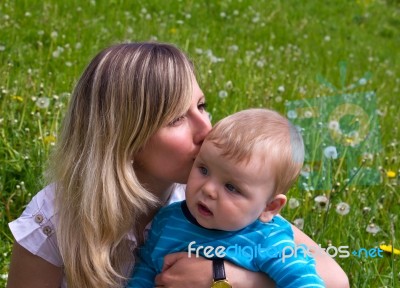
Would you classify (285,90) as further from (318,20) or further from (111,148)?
(318,20)

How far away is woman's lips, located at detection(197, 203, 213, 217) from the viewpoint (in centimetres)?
211

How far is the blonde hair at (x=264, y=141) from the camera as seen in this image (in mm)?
2061

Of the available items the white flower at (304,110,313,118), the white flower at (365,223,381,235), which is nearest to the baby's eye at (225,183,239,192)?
the white flower at (365,223,381,235)

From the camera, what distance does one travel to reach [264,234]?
2.14 m

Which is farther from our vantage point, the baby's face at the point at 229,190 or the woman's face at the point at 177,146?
the woman's face at the point at 177,146

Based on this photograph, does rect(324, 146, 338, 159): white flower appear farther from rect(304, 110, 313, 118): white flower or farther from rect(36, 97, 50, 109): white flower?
rect(36, 97, 50, 109): white flower

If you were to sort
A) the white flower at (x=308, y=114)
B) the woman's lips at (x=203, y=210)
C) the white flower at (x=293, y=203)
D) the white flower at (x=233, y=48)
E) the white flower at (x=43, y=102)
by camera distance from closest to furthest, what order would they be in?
the woman's lips at (x=203, y=210), the white flower at (x=293, y=203), the white flower at (x=43, y=102), the white flower at (x=308, y=114), the white flower at (x=233, y=48)

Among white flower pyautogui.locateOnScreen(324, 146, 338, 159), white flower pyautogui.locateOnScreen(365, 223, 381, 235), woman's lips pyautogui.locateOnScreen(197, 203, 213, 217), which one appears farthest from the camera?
white flower pyautogui.locateOnScreen(324, 146, 338, 159)

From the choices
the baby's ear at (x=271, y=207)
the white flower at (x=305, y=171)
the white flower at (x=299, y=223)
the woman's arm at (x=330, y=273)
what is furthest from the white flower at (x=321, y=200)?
the baby's ear at (x=271, y=207)

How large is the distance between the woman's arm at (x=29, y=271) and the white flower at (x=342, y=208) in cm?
114

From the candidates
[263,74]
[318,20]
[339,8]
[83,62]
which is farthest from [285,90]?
[339,8]

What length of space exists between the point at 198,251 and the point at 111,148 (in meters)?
0.38

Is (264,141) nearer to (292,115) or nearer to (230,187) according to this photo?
(230,187)

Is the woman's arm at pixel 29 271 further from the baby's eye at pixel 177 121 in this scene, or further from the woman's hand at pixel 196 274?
the baby's eye at pixel 177 121
